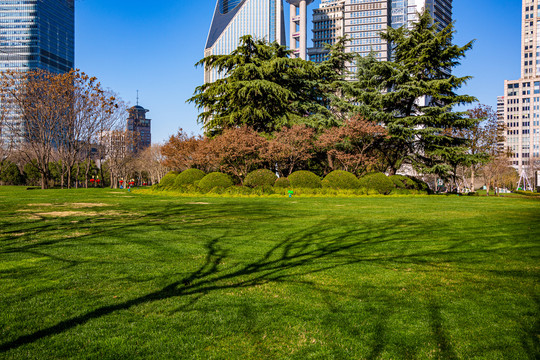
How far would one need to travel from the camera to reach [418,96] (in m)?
28.5

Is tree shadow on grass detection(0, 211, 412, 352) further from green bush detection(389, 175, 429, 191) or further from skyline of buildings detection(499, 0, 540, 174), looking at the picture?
skyline of buildings detection(499, 0, 540, 174)

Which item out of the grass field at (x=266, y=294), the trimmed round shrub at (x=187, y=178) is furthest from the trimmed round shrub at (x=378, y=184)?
the grass field at (x=266, y=294)

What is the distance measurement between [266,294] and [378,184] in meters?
21.2

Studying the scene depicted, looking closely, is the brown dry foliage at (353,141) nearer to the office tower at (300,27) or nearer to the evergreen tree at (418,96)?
the evergreen tree at (418,96)

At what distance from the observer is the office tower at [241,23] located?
6481 inches

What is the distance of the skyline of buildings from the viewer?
4628 inches

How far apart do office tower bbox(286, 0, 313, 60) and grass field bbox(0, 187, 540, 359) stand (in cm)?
12515

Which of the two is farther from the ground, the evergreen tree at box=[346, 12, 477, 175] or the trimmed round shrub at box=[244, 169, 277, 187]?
the evergreen tree at box=[346, 12, 477, 175]

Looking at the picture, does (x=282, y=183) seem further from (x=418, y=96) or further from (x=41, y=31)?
(x=41, y=31)

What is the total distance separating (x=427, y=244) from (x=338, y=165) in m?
23.6

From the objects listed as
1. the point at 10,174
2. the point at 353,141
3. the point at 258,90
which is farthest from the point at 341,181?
the point at 10,174

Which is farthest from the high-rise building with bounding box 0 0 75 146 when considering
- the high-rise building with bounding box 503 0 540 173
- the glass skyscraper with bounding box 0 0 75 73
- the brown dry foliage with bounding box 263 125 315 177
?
the high-rise building with bounding box 503 0 540 173

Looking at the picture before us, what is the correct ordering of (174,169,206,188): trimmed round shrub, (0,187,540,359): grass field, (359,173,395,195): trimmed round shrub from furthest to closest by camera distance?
(174,169,206,188): trimmed round shrub, (359,173,395,195): trimmed round shrub, (0,187,540,359): grass field

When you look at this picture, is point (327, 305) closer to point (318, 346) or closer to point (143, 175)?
point (318, 346)
